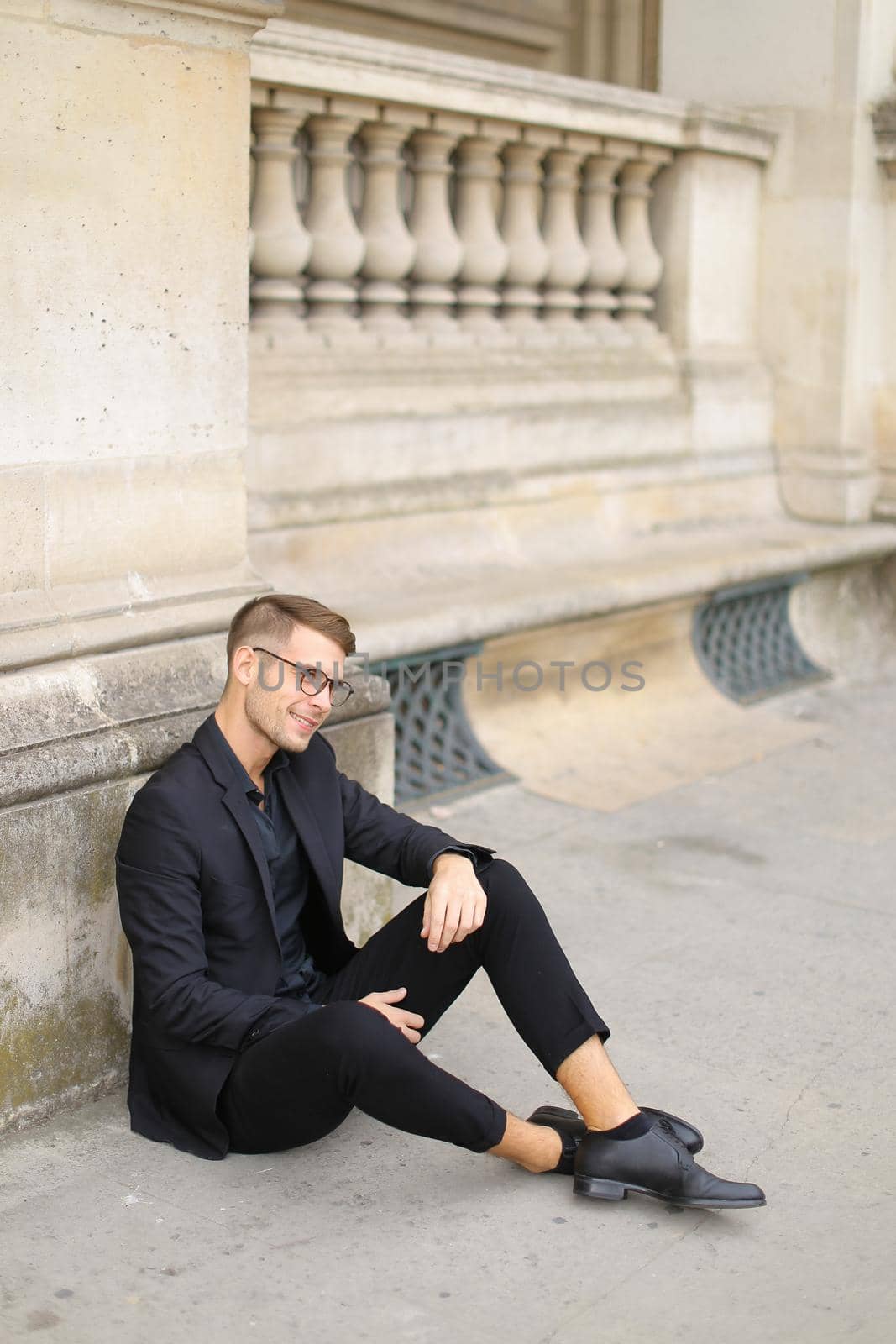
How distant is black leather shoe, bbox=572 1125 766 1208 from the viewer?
3.00 meters

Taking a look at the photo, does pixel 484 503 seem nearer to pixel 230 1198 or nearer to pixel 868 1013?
pixel 868 1013

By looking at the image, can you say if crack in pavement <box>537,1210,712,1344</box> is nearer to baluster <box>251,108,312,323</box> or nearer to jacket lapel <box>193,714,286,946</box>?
jacket lapel <box>193,714,286,946</box>

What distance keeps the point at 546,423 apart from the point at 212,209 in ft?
9.48

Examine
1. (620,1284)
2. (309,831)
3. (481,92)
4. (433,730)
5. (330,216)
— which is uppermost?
(481,92)

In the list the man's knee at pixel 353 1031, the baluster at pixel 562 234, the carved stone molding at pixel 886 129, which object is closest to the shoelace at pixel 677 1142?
the man's knee at pixel 353 1031

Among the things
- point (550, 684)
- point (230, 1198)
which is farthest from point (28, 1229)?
point (550, 684)

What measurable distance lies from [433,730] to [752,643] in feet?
6.76

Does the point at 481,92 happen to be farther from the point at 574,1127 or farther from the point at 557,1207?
the point at 557,1207

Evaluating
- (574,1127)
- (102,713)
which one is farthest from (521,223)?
(574,1127)

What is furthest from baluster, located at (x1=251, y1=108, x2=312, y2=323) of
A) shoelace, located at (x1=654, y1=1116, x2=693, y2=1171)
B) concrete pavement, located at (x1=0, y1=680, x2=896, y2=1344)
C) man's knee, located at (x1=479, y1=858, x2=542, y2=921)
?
shoelace, located at (x1=654, y1=1116, x2=693, y2=1171)

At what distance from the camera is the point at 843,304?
722 cm

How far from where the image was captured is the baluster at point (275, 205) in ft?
17.3

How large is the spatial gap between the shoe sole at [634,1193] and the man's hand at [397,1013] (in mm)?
386

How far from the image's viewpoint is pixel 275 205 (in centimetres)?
532
